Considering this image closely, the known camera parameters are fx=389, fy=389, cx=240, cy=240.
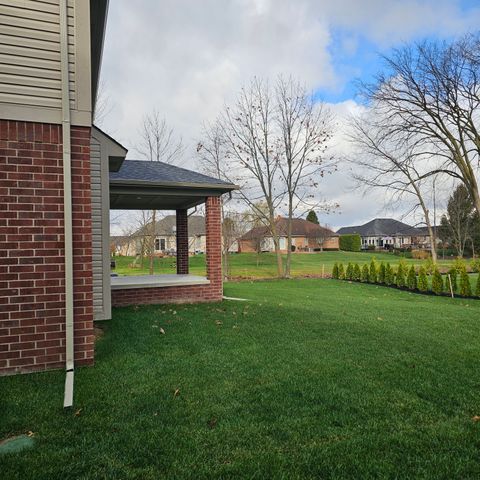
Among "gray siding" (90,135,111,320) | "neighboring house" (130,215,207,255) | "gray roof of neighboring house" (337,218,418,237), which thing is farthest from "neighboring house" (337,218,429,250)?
"gray siding" (90,135,111,320)

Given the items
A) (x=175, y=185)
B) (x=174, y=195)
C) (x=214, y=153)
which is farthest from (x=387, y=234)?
(x=175, y=185)

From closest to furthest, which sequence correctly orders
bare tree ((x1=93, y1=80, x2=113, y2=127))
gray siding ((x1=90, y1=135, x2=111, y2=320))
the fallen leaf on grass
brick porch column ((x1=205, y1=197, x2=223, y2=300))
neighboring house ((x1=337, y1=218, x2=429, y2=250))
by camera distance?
the fallen leaf on grass → gray siding ((x1=90, y1=135, x2=111, y2=320)) → brick porch column ((x1=205, y1=197, x2=223, y2=300)) → bare tree ((x1=93, y1=80, x2=113, y2=127)) → neighboring house ((x1=337, y1=218, x2=429, y2=250))

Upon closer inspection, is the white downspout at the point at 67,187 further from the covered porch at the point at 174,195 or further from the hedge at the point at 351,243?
the hedge at the point at 351,243

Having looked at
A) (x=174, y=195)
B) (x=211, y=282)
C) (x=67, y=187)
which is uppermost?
(x=174, y=195)

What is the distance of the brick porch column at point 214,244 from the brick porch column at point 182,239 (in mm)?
3107

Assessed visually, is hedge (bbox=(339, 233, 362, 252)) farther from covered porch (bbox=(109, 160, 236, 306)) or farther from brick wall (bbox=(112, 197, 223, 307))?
brick wall (bbox=(112, 197, 223, 307))

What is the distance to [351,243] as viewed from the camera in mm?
53469

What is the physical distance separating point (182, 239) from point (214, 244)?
3.24 m

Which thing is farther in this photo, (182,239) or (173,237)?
(173,237)

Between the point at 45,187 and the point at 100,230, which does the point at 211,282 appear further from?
the point at 45,187

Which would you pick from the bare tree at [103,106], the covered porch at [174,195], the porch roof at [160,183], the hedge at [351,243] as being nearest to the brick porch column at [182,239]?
the porch roof at [160,183]

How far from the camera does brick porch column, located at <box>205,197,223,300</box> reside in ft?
31.1

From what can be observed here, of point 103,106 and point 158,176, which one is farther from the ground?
point 103,106

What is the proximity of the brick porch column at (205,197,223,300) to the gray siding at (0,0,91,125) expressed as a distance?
5486 millimetres
